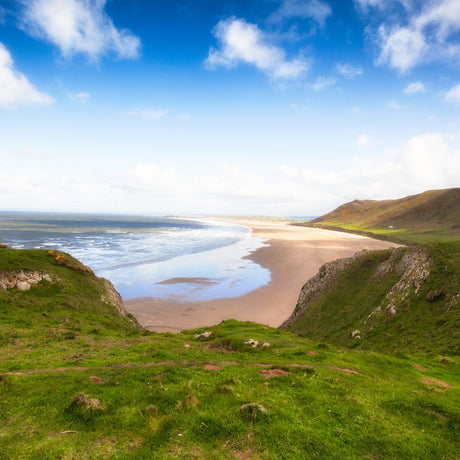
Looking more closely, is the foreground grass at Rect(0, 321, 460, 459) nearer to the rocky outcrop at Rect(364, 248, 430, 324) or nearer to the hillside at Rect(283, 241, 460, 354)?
the hillside at Rect(283, 241, 460, 354)

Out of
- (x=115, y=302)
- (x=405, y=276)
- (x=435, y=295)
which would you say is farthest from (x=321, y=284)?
(x=115, y=302)

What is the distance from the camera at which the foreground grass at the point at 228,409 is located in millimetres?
7984

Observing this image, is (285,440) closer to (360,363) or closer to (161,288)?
(360,363)

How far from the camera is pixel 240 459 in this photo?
746cm

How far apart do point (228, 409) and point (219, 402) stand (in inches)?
25.1

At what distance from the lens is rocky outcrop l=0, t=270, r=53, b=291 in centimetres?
2795

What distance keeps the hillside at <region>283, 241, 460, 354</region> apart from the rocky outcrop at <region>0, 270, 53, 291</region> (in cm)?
3482

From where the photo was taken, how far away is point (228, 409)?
9961 mm

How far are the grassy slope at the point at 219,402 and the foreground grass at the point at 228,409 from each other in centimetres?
4

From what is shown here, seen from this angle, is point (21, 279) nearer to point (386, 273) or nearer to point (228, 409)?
point (228, 409)

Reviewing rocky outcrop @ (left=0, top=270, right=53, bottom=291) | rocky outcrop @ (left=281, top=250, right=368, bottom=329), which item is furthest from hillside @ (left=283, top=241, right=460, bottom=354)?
rocky outcrop @ (left=0, top=270, right=53, bottom=291)

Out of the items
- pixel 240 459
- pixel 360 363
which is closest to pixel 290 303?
pixel 360 363

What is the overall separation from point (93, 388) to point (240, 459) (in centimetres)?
798

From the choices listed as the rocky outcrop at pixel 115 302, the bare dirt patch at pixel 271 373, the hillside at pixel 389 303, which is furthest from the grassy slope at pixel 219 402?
the rocky outcrop at pixel 115 302
